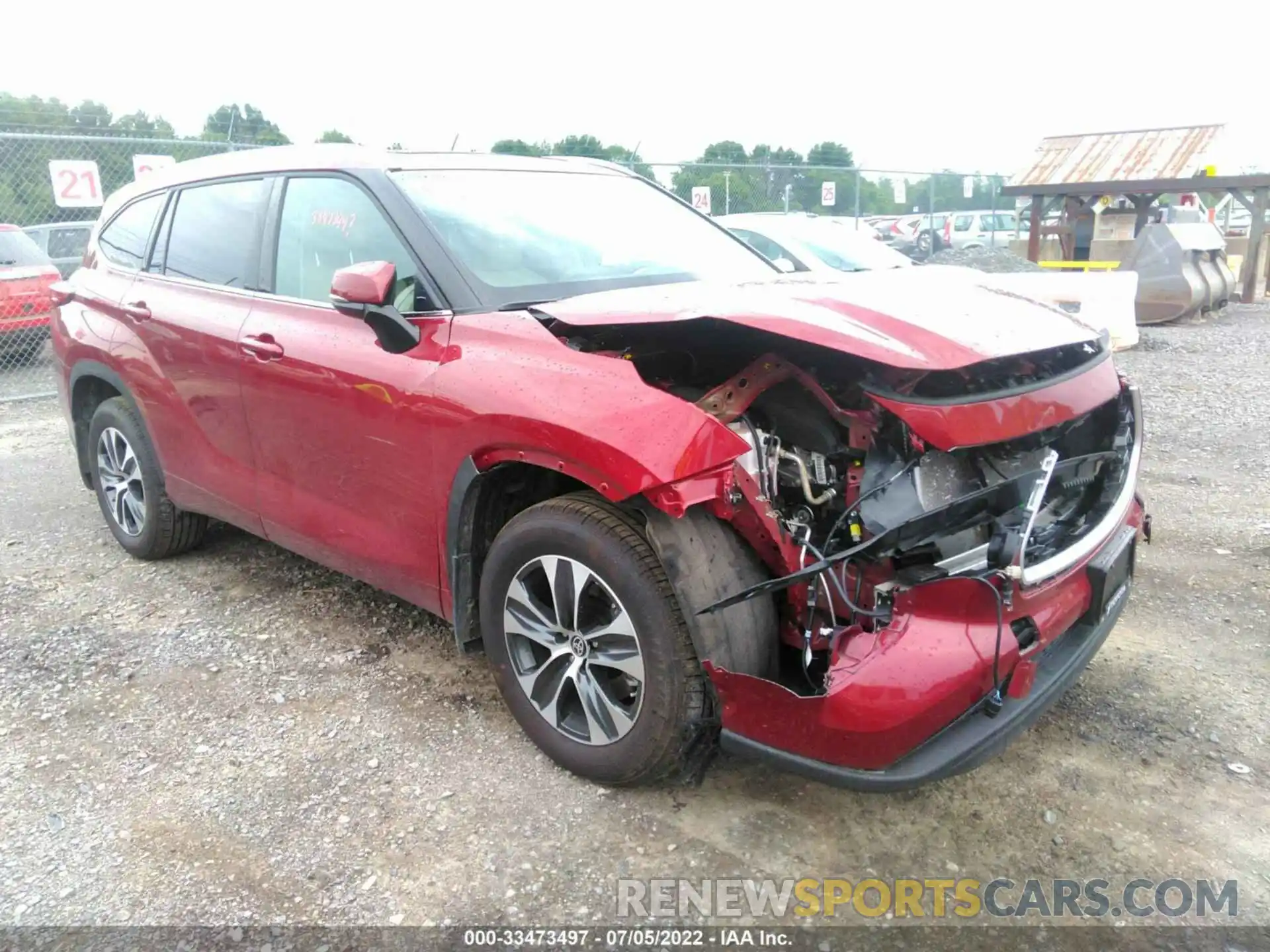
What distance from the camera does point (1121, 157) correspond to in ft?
50.0

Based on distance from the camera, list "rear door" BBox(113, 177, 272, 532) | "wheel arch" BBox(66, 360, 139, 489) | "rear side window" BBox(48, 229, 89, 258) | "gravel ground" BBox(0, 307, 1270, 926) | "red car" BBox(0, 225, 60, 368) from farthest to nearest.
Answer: "rear side window" BBox(48, 229, 89, 258) < "red car" BBox(0, 225, 60, 368) < "wheel arch" BBox(66, 360, 139, 489) < "rear door" BBox(113, 177, 272, 532) < "gravel ground" BBox(0, 307, 1270, 926)

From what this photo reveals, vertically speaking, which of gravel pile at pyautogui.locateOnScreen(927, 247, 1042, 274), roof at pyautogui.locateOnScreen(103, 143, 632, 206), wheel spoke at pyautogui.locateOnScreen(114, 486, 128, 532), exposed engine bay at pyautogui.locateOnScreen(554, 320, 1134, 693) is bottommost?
wheel spoke at pyautogui.locateOnScreen(114, 486, 128, 532)

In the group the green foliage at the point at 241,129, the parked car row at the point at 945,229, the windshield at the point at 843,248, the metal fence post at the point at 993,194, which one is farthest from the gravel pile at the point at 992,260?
the green foliage at the point at 241,129

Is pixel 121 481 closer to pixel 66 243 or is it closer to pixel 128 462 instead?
pixel 128 462

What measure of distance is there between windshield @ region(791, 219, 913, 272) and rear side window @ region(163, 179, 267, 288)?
19.7ft

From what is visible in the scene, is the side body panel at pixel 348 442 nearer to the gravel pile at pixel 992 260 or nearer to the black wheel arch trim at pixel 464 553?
the black wheel arch trim at pixel 464 553

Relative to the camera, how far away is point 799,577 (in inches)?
92.9

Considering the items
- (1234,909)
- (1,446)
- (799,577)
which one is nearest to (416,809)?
(799,577)

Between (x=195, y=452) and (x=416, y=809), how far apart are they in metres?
2.12

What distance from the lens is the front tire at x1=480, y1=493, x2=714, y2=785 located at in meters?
2.52

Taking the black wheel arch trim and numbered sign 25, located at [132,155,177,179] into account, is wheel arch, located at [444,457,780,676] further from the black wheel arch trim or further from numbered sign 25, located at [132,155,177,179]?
numbered sign 25, located at [132,155,177,179]

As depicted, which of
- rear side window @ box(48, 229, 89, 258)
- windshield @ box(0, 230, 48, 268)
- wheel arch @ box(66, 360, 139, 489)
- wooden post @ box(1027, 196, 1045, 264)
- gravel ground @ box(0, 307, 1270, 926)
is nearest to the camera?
gravel ground @ box(0, 307, 1270, 926)

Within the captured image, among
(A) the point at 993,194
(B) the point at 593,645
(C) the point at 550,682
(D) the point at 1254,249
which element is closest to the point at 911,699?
(B) the point at 593,645

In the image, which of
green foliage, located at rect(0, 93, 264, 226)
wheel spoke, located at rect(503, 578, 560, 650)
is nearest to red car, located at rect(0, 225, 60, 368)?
green foliage, located at rect(0, 93, 264, 226)
